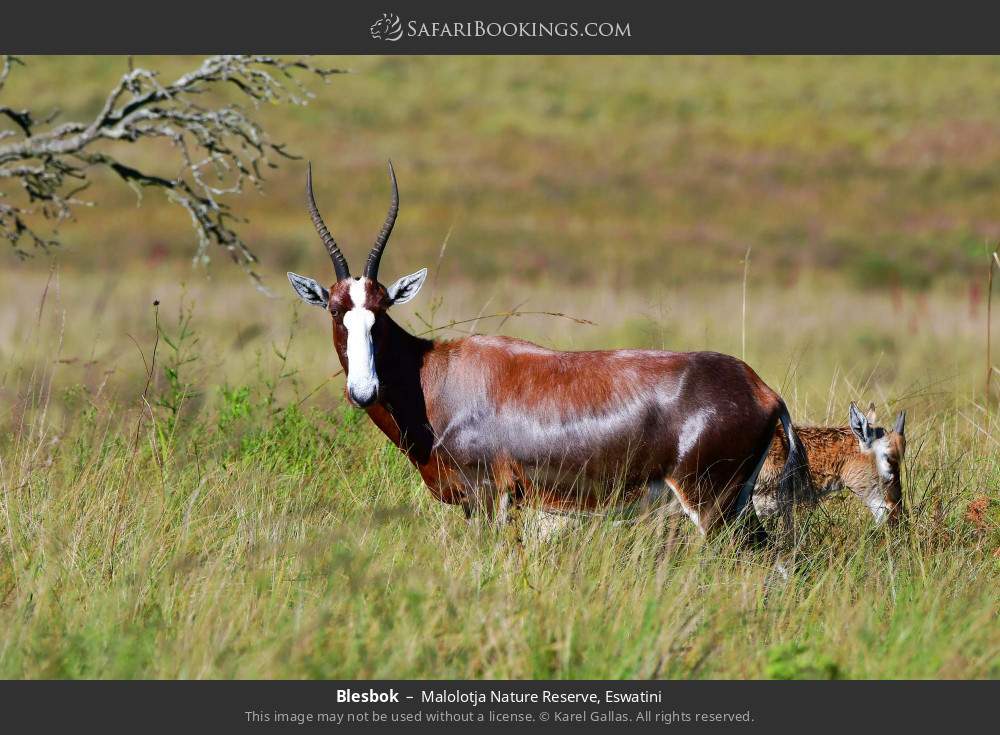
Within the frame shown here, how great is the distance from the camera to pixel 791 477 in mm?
6066

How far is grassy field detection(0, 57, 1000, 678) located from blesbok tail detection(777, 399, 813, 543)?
0.18 m

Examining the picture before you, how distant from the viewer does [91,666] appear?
4398 mm

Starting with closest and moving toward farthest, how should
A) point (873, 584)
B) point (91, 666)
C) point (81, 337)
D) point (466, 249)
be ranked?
1. point (91, 666)
2. point (873, 584)
3. point (81, 337)
4. point (466, 249)

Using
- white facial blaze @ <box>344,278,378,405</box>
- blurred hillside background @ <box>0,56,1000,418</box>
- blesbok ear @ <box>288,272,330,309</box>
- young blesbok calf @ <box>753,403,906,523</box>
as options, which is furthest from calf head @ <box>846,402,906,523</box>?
blesbok ear @ <box>288,272,330,309</box>

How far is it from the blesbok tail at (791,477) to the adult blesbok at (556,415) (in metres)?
0.01

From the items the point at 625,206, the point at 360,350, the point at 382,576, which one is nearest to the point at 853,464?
the point at 360,350

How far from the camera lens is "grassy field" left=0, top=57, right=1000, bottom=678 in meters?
4.57

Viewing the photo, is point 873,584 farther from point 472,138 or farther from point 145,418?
point 472,138

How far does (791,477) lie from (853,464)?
0.88 m

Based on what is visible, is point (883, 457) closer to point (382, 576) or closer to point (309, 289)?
point (382, 576)

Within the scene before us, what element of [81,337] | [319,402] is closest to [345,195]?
[81,337]

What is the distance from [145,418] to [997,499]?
5197mm

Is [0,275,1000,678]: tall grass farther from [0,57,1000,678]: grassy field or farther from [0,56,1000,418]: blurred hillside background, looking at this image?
[0,56,1000,418]: blurred hillside background

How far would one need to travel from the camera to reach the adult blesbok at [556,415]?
5676 mm
